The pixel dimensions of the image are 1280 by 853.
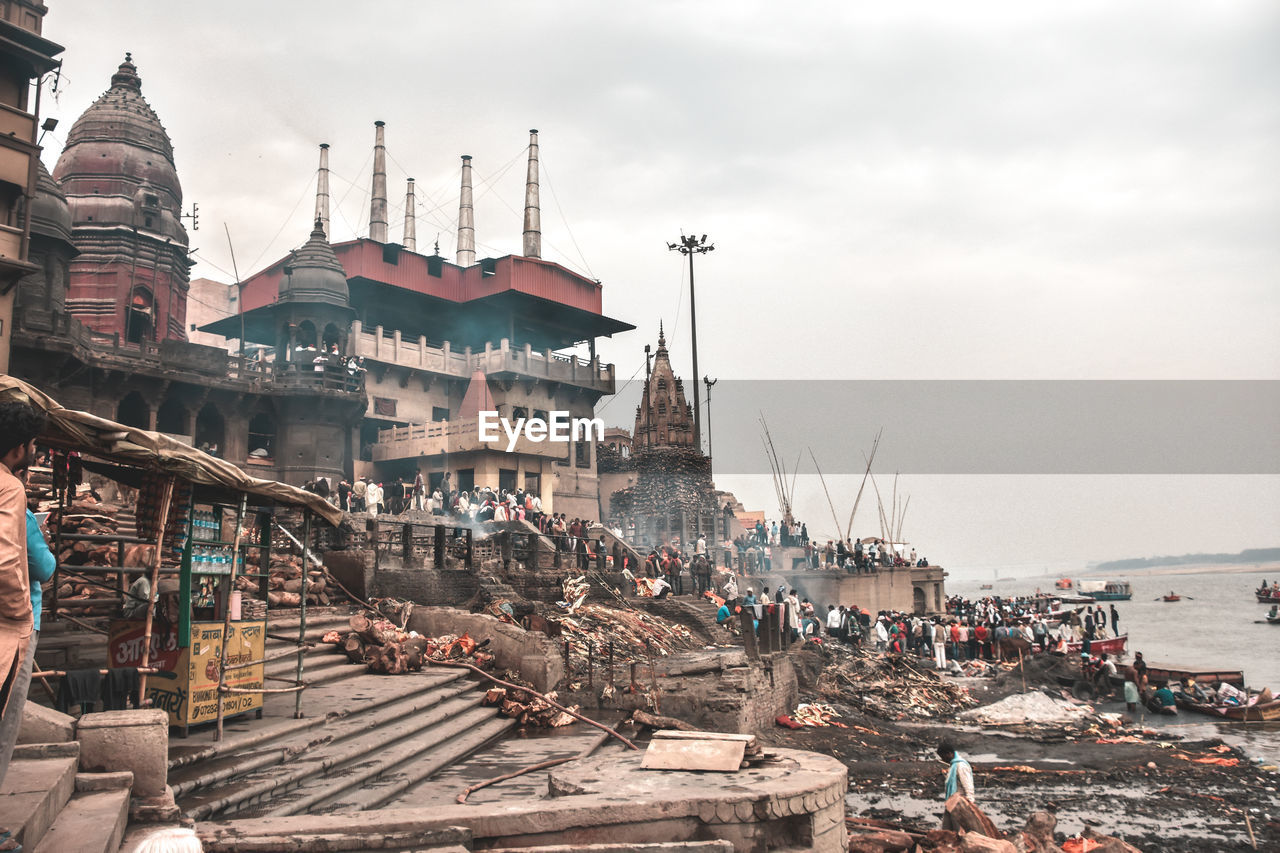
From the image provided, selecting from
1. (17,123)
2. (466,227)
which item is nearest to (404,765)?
(17,123)

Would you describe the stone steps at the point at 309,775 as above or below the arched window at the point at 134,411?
below

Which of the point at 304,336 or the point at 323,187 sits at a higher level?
the point at 323,187

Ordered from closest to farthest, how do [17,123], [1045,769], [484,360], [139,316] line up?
[1045,769]
[17,123]
[139,316]
[484,360]

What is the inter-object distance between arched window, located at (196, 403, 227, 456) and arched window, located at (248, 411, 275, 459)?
1017 mm

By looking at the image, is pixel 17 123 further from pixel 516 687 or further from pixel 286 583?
pixel 516 687

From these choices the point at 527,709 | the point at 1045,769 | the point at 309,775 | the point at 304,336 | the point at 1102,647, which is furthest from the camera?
the point at 1102,647

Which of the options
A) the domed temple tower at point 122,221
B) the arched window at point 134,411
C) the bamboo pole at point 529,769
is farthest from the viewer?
the domed temple tower at point 122,221

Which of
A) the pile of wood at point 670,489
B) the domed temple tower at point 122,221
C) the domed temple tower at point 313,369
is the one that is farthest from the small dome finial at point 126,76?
the pile of wood at point 670,489

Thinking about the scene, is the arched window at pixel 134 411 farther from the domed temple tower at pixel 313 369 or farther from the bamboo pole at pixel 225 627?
the bamboo pole at pixel 225 627

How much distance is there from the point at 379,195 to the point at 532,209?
844 cm

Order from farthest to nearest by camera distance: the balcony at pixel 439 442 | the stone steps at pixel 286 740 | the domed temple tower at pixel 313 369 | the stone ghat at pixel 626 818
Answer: the balcony at pixel 439 442, the domed temple tower at pixel 313 369, the stone steps at pixel 286 740, the stone ghat at pixel 626 818

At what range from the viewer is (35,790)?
4.61 meters

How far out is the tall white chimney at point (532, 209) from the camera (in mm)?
48906

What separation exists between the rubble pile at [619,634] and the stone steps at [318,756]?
5267 mm
